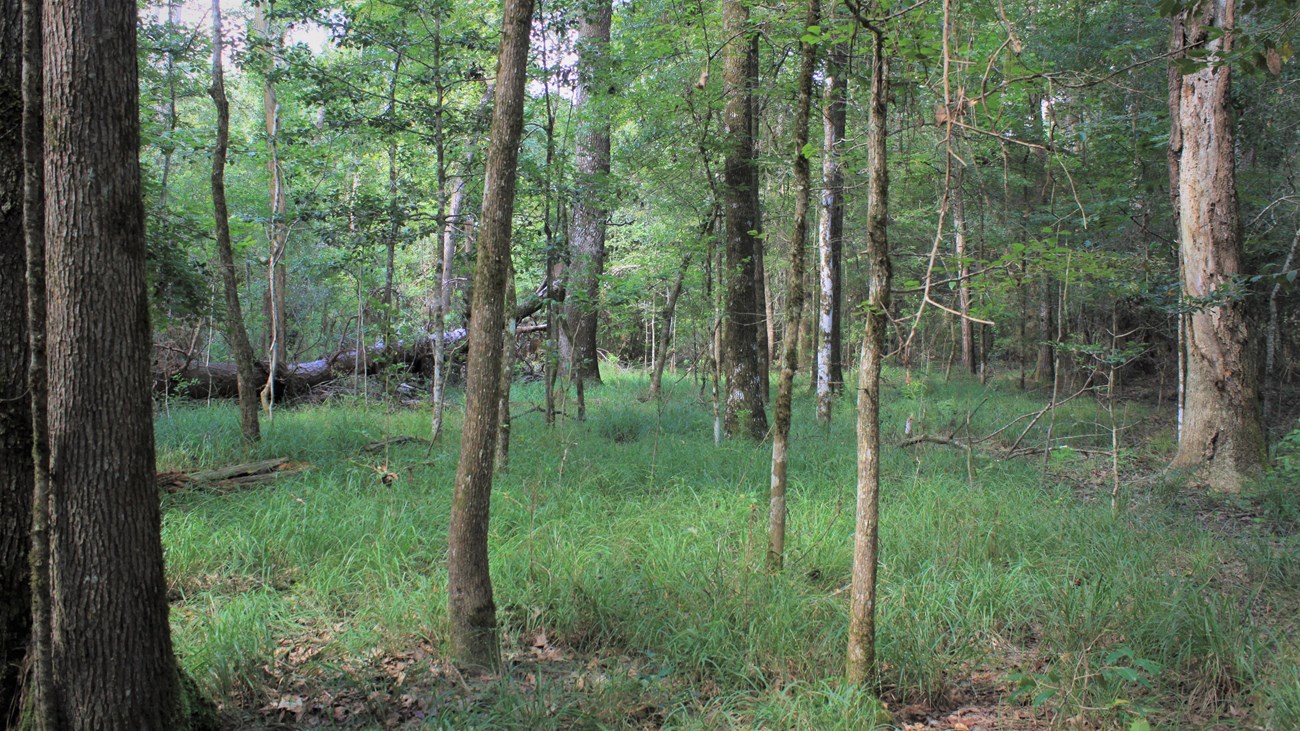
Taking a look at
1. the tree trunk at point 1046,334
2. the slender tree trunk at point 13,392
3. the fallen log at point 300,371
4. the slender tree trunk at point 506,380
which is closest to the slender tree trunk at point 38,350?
the slender tree trunk at point 13,392

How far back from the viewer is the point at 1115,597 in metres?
3.97

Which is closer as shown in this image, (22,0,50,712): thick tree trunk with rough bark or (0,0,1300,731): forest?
(22,0,50,712): thick tree trunk with rough bark

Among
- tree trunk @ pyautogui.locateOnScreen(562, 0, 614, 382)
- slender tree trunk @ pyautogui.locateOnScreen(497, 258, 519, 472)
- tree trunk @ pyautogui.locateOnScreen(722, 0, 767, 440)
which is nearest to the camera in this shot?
slender tree trunk @ pyautogui.locateOnScreen(497, 258, 519, 472)

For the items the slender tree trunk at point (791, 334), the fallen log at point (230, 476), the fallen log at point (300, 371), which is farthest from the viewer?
the fallen log at point (300, 371)

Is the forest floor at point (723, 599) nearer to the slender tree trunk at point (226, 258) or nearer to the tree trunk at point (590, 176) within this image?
the slender tree trunk at point (226, 258)

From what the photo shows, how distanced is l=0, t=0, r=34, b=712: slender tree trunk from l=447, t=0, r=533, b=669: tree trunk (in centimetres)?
160

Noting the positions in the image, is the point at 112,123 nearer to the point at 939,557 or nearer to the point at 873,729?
the point at 873,729

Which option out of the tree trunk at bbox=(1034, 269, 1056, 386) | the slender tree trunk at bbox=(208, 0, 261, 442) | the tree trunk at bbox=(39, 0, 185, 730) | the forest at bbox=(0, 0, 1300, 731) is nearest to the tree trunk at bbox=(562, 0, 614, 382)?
the forest at bbox=(0, 0, 1300, 731)

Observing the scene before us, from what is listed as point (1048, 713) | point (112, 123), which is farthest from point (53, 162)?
point (1048, 713)

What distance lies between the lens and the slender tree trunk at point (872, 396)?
303cm

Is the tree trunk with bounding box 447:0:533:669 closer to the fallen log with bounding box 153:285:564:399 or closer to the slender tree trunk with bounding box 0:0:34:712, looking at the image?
the slender tree trunk with bounding box 0:0:34:712

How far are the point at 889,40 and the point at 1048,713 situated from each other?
10.7ft

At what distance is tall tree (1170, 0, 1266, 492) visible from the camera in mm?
7047

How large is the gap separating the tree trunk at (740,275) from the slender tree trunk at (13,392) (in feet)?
21.9
